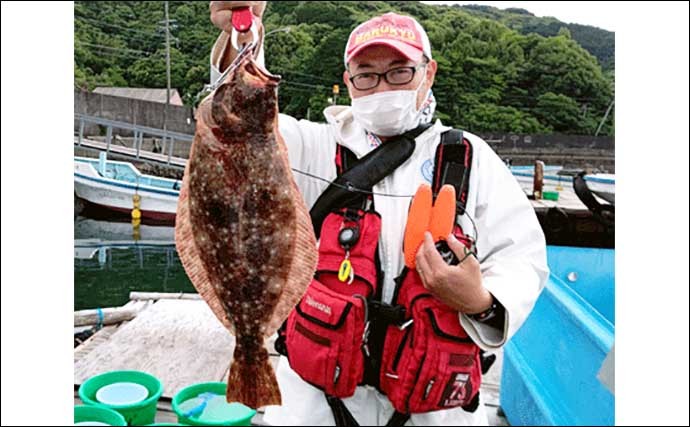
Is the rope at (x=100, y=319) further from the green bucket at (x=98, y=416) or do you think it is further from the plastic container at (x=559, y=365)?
the plastic container at (x=559, y=365)

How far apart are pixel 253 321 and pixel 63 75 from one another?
874 millimetres

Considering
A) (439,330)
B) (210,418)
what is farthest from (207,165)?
(210,418)

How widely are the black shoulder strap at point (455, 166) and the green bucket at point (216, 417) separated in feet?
6.47

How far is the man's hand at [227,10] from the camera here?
1377mm

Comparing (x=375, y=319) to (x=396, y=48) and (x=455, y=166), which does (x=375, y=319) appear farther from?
(x=396, y=48)

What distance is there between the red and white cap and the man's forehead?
2 centimetres

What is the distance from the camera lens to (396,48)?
6.73ft

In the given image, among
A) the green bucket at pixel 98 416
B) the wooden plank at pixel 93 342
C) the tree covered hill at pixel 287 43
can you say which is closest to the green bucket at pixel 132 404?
the green bucket at pixel 98 416

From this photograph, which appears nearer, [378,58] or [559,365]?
[378,58]

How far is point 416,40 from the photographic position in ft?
6.95

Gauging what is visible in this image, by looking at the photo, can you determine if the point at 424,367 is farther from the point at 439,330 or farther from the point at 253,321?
the point at 253,321

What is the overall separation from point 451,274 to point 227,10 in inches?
42.9

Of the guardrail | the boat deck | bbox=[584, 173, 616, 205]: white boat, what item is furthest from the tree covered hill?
the boat deck

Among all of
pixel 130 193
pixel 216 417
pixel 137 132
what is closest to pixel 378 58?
pixel 137 132
